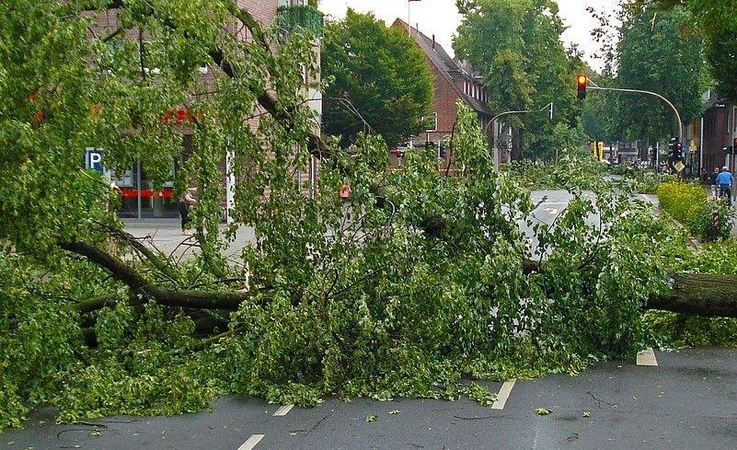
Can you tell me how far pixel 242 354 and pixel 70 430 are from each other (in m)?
1.69

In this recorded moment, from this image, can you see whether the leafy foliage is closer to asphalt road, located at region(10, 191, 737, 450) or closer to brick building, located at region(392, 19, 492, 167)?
asphalt road, located at region(10, 191, 737, 450)

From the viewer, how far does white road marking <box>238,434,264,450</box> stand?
7461 mm

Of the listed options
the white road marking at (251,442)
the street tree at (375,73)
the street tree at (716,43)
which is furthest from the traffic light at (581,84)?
the white road marking at (251,442)

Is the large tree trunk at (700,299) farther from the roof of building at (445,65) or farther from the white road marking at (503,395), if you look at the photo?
the roof of building at (445,65)

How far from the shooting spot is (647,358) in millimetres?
10680

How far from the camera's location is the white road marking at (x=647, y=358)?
1042 cm

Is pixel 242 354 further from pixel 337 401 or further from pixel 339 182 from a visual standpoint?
pixel 339 182

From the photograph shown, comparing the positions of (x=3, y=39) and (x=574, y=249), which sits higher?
(x=3, y=39)

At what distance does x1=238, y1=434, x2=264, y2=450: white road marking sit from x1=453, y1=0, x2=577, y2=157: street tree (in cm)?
7361

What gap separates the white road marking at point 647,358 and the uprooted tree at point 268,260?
0.25 meters

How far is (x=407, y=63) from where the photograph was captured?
179 feet

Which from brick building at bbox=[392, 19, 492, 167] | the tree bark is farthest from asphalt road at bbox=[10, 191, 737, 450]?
brick building at bbox=[392, 19, 492, 167]

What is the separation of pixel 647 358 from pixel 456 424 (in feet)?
11.5

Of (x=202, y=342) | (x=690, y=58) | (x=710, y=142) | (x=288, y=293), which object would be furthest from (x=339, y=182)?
(x=710, y=142)
